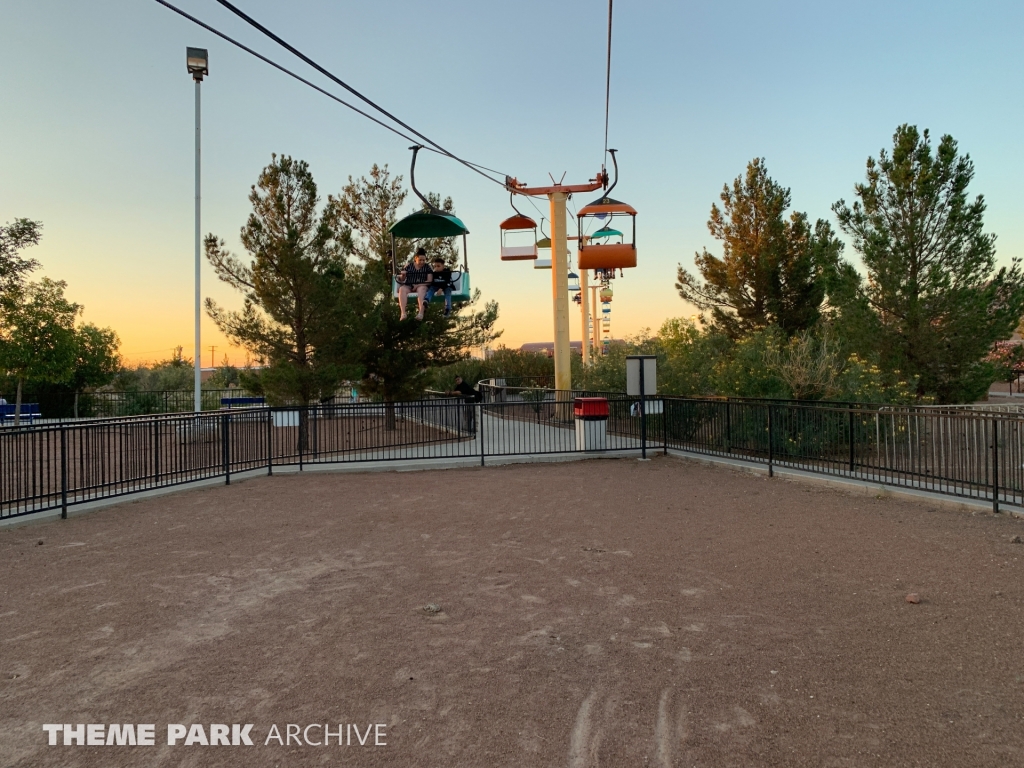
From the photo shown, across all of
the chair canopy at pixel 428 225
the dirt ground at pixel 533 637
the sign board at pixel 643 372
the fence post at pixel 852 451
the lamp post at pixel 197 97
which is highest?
the lamp post at pixel 197 97

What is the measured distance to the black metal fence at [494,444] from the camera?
30.8 feet

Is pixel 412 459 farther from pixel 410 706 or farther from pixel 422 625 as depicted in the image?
pixel 410 706

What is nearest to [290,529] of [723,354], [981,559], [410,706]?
[410,706]

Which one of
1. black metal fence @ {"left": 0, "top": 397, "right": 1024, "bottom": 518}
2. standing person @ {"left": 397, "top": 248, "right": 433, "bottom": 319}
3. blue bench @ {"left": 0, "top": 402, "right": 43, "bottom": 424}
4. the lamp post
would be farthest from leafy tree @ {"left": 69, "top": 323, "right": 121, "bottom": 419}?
standing person @ {"left": 397, "top": 248, "right": 433, "bottom": 319}

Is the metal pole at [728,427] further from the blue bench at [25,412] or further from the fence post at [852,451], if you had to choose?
the blue bench at [25,412]

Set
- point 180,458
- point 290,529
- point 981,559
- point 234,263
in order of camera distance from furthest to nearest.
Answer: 1. point 234,263
2. point 180,458
3. point 290,529
4. point 981,559

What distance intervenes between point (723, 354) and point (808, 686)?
765 inches

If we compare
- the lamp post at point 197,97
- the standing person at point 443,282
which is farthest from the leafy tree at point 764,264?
the lamp post at point 197,97

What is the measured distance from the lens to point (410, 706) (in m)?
3.82

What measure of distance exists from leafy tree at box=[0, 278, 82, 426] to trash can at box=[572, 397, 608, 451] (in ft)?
77.2

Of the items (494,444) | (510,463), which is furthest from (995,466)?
(494,444)

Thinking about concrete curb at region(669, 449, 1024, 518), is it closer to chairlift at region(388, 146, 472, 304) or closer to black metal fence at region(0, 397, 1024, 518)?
black metal fence at region(0, 397, 1024, 518)

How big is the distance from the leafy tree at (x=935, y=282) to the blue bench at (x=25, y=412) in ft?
108

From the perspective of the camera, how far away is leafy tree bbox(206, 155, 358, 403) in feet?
66.6
